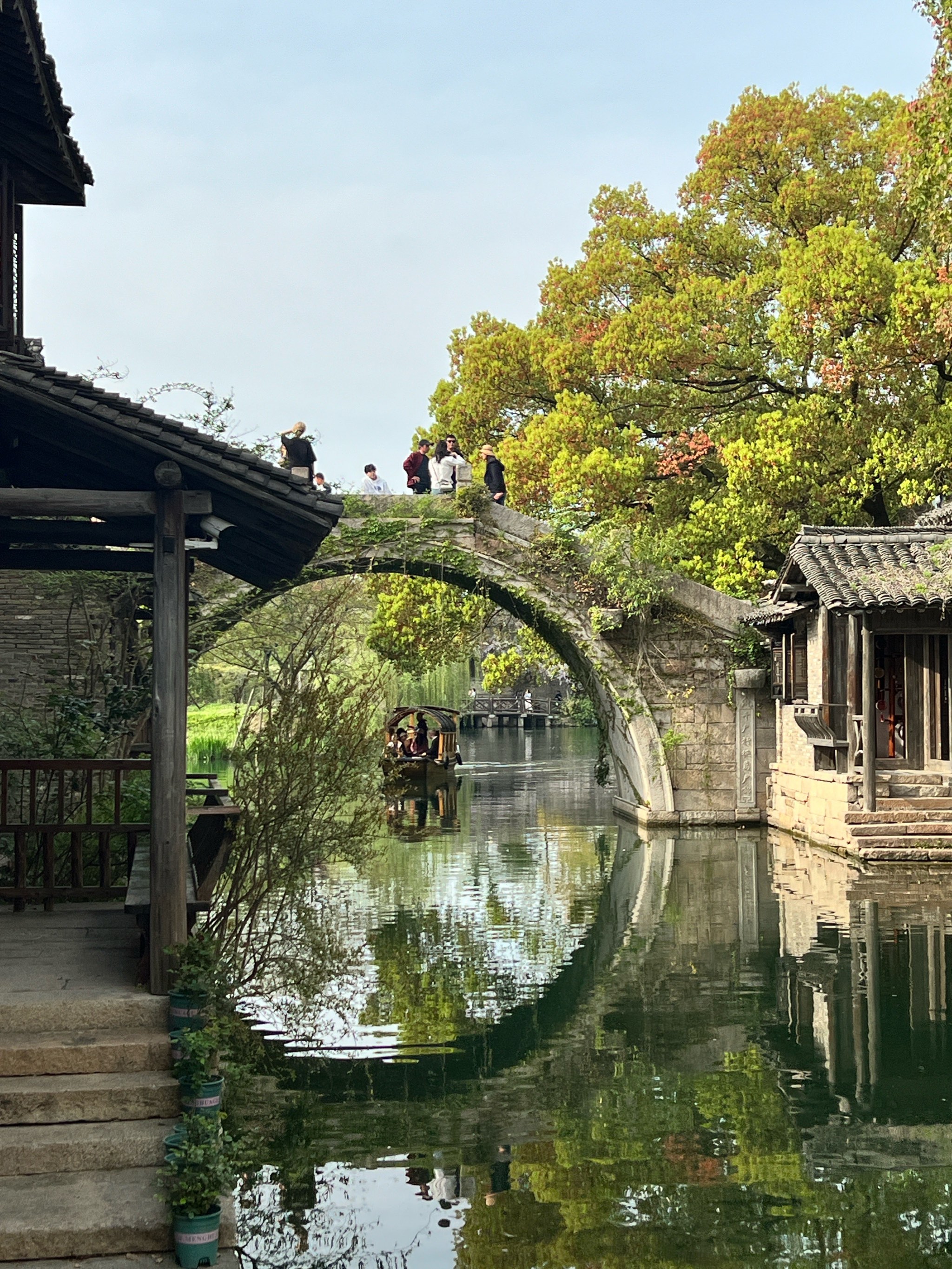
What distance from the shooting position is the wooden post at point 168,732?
602cm

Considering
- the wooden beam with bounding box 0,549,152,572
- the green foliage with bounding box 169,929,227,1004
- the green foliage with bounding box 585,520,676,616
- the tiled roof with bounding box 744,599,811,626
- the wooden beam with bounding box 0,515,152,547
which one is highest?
the green foliage with bounding box 585,520,676,616

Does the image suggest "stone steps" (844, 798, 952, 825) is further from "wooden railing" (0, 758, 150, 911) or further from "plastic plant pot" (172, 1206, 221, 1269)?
"plastic plant pot" (172, 1206, 221, 1269)

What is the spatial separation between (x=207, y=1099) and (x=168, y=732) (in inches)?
67.0

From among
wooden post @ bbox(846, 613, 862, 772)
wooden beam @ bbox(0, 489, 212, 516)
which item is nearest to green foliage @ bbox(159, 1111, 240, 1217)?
wooden beam @ bbox(0, 489, 212, 516)

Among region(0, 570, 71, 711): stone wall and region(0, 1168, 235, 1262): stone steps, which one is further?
region(0, 570, 71, 711): stone wall

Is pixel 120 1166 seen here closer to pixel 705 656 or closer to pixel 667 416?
pixel 705 656

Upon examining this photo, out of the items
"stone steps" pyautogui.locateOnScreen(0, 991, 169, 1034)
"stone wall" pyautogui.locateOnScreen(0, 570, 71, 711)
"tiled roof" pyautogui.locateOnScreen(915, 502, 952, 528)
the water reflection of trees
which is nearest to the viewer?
the water reflection of trees

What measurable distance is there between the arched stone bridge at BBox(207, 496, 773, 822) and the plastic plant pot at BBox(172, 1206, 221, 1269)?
14523mm

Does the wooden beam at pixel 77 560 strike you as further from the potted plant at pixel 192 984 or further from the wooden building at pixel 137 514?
the potted plant at pixel 192 984

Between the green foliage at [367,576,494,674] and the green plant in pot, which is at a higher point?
the green foliage at [367,576,494,674]

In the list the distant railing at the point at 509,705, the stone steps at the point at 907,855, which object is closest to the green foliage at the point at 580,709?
the stone steps at the point at 907,855

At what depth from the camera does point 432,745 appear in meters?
29.4

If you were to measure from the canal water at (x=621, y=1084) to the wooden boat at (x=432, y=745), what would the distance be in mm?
12643

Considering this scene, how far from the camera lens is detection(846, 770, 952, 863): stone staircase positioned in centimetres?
1489
